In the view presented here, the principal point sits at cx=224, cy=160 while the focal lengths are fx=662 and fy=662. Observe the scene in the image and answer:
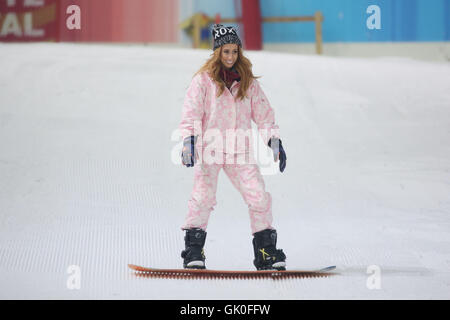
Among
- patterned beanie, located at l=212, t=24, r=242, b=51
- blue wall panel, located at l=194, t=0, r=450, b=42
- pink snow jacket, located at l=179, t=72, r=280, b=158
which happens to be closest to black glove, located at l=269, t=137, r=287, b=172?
pink snow jacket, located at l=179, t=72, r=280, b=158

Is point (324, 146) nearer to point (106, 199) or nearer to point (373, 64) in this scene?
point (106, 199)

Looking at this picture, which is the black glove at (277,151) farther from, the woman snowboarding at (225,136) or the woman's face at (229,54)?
the woman's face at (229,54)

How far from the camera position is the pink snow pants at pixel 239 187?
11.2 feet

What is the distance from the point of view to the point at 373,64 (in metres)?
9.70

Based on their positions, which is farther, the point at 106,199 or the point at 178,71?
the point at 178,71

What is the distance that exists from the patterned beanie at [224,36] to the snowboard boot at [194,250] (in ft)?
3.20

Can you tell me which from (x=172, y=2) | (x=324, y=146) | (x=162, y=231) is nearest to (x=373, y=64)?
(x=324, y=146)

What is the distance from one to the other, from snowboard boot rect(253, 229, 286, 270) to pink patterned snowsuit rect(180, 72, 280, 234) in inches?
2.0

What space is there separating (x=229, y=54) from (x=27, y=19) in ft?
34.6

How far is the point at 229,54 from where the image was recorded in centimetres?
340

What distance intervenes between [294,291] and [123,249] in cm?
125

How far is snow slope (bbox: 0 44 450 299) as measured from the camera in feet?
11.4
